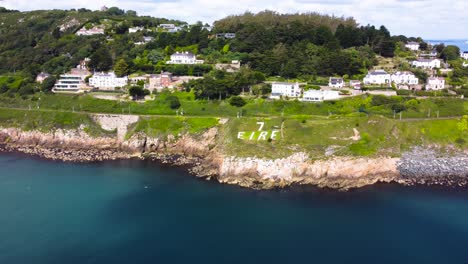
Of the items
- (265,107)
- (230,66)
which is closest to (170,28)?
(230,66)

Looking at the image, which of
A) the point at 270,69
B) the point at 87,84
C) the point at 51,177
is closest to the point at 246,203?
the point at 51,177

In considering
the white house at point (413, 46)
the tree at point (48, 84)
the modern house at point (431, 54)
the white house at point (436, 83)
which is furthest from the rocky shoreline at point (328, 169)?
the white house at point (413, 46)

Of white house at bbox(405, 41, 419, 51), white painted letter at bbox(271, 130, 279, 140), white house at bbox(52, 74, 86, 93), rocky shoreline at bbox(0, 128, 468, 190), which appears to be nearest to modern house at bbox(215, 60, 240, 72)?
white house at bbox(52, 74, 86, 93)

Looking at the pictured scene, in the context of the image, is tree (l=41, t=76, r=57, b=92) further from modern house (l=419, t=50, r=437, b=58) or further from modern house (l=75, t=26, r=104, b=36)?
modern house (l=419, t=50, r=437, b=58)

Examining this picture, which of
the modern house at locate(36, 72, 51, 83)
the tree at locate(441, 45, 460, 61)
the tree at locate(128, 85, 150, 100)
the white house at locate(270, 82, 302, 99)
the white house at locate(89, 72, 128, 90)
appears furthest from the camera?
the tree at locate(441, 45, 460, 61)

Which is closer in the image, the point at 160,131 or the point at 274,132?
the point at 274,132

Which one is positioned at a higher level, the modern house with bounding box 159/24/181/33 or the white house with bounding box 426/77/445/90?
the modern house with bounding box 159/24/181/33

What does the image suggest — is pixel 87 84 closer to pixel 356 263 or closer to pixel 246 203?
pixel 246 203

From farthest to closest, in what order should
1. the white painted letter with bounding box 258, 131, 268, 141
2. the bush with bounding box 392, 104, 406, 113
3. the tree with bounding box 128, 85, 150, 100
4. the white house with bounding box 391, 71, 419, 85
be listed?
the white house with bounding box 391, 71, 419, 85
the tree with bounding box 128, 85, 150, 100
the bush with bounding box 392, 104, 406, 113
the white painted letter with bounding box 258, 131, 268, 141
